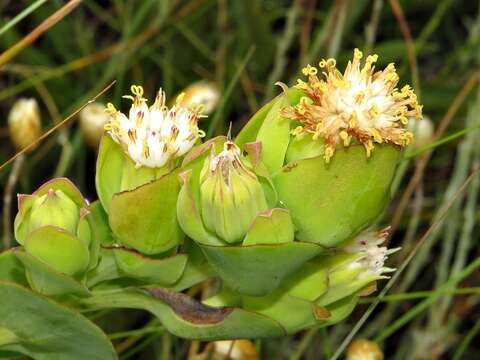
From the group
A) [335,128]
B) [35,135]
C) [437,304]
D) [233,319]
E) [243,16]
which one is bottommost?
[233,319]

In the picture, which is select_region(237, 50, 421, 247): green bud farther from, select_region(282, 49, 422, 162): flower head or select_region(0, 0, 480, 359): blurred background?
select_region(0, 0, 480, 359): blurred background

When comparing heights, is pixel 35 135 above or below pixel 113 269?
above

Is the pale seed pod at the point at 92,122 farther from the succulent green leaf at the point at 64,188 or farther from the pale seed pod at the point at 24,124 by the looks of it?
the succulent green leaf at the point at 64,188

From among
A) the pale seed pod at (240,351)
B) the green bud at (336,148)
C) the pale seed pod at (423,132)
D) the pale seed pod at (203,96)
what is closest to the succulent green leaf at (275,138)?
the green bud at (336,148)

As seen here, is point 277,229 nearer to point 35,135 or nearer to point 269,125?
point 269,125

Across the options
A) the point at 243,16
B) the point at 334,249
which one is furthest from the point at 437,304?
the point at 334,249

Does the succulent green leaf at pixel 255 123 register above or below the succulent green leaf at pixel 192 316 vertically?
above
